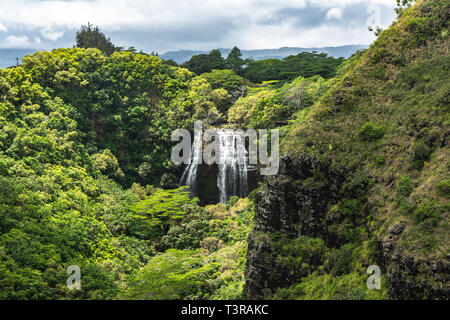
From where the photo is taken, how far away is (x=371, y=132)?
2230 centimetres

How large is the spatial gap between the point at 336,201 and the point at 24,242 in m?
18.1

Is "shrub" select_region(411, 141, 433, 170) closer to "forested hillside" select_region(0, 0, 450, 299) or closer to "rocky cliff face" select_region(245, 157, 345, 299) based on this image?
"forested hillside" select_region(0, 0, 450, 299)

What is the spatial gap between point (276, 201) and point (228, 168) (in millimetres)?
17887

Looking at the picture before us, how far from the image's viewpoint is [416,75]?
2409 centimetres

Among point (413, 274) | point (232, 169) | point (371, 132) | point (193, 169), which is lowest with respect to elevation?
point (413, 274)

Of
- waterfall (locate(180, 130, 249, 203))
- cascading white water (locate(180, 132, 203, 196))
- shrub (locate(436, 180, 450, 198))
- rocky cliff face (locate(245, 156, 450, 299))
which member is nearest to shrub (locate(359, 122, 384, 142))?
rocky cliff face (locate(245, 156, 450, 299))

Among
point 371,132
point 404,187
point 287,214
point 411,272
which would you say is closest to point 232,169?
point 287,214

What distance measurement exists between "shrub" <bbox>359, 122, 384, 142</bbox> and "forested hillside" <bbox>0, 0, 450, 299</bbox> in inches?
2.3

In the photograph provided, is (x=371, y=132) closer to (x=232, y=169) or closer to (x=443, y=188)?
(x=443, y=188)

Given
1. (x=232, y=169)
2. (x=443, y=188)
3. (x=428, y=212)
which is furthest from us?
(x=232, y=169)
